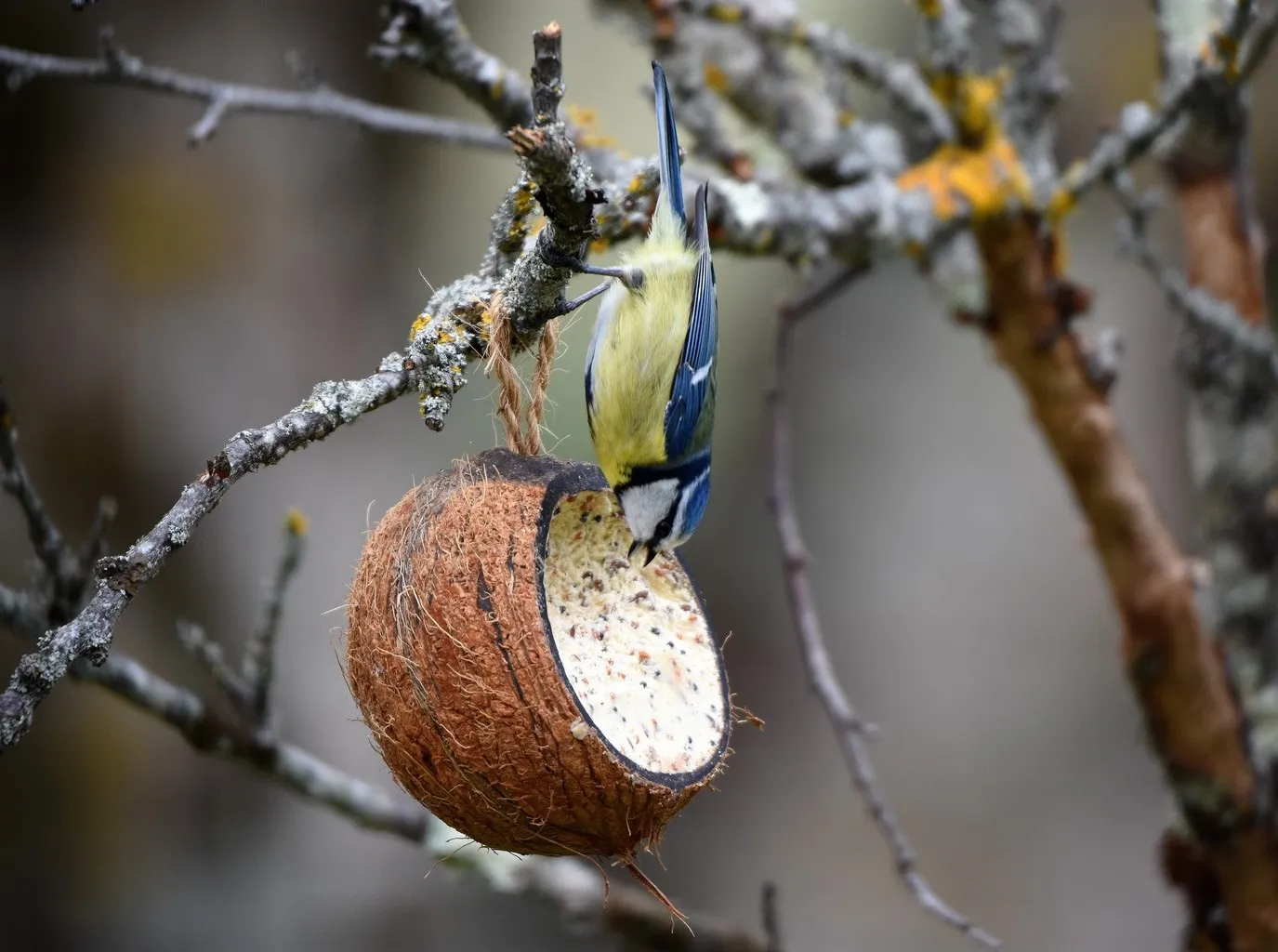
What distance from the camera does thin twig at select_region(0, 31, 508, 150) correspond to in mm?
2428

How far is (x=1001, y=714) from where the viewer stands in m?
5.86

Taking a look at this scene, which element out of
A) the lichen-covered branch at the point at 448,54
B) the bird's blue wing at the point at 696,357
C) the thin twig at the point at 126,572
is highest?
the lichen-covered branch at the point at 448,54

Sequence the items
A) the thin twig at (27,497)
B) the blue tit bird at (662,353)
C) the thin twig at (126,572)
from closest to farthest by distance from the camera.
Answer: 1. the thin twig at (126,572)
2. the thin twig at (27,497)
3. the blue tit bird at (662,353)

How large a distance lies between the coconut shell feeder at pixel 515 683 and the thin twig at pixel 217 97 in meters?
1.16

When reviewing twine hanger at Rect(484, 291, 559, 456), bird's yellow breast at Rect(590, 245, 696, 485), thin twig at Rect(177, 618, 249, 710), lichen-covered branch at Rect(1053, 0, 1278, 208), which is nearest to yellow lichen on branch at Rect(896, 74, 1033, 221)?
lichen-covered branch at Rect(1053, 0, 1278, 208)

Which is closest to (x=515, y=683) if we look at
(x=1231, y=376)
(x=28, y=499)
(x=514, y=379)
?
(x=514, y=379)

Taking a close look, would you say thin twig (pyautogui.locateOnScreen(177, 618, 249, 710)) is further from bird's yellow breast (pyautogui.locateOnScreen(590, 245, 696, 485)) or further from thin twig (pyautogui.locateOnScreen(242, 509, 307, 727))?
bird's yellow breast (pyautogui.locateOnScreen(590, 245, 696, 485))

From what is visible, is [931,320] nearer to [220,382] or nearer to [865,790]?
[220,382]

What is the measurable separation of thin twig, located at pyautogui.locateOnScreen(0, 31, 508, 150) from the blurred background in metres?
0.79

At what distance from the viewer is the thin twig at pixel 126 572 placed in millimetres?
1087

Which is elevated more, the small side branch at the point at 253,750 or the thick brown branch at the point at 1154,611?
the thick brown branch at the point at 1154,611

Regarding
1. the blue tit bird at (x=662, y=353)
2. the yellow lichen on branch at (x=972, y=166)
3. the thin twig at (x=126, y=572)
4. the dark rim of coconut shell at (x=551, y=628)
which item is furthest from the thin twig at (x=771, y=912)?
the yellow lichen on branch at (x=972, y=166)

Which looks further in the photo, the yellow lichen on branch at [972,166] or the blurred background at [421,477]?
the blurred background at [421,477]

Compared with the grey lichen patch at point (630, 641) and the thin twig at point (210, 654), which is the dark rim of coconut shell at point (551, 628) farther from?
the thin twig at point (210, 654)
